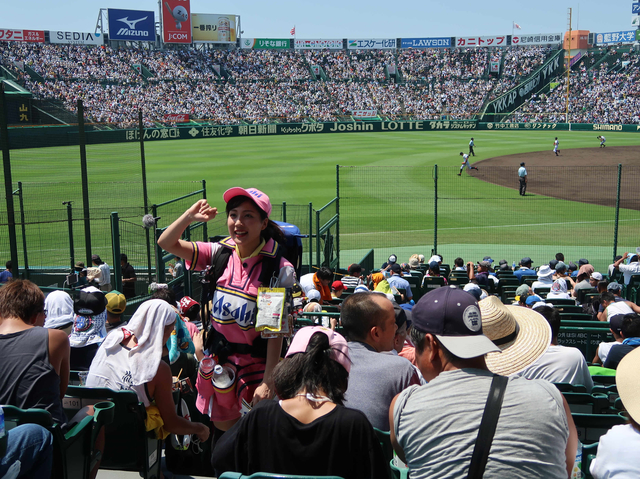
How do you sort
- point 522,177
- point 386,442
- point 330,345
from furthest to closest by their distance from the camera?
point 522,177 → point 386,442 → point 330,345

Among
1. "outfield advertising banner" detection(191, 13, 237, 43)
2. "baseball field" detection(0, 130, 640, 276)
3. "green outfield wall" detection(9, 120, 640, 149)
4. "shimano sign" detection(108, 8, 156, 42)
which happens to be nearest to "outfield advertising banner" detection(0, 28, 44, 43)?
"shimano sign" detection(108, 8, 156, 42)

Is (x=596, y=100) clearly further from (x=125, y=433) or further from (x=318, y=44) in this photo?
(x=125, y=433)

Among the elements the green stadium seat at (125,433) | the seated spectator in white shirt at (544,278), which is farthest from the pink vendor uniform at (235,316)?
the seated spectator in white shirt at (544,278)

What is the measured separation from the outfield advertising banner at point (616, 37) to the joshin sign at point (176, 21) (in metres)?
56.1

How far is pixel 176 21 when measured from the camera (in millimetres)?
77312

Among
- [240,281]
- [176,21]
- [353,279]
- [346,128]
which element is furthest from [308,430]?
[176,21]

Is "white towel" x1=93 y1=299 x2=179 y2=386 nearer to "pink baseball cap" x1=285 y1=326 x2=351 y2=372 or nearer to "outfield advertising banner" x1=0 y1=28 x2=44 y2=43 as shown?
"pink baseball cap" x1=285 y1=326 x2=351 y2=372

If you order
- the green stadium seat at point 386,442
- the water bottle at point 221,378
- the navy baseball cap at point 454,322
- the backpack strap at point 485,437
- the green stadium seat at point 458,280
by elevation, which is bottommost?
the green stadium seat at point 458,280

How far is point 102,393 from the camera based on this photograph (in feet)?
11.7

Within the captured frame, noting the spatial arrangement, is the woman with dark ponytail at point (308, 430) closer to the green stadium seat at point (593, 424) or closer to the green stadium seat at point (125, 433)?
the green stadium seat at point (125, 433)

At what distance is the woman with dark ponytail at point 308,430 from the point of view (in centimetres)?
244

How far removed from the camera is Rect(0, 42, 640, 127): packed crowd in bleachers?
60562 mm

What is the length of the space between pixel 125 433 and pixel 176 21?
81.5m

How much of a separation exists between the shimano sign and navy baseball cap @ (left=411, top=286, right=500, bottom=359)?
3077 inches
